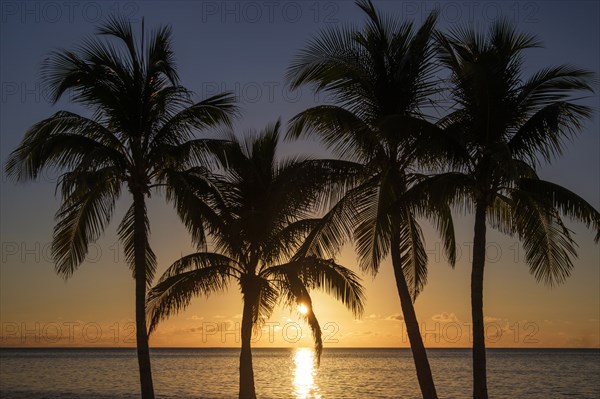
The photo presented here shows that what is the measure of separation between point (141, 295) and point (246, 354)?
550 centimetres

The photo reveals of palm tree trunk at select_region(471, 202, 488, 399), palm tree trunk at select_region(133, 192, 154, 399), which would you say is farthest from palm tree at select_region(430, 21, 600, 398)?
palm tree trunk at select_region(133, 192, 154, 399)

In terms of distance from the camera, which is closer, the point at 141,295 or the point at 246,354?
the point at 141,295

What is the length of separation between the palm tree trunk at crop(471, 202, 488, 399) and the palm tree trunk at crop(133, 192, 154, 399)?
746 centimetres

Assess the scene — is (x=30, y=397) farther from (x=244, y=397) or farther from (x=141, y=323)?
(x=141, y=323)

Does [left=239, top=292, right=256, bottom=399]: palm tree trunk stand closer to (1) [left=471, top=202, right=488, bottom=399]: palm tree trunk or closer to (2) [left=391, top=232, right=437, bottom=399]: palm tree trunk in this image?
(2) [left=391, top=232, right=437, bottom=399]: palm tree trunk

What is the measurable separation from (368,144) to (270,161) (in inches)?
249

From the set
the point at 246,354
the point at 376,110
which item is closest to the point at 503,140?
the point at 376,110

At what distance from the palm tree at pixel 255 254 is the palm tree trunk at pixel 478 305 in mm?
3520

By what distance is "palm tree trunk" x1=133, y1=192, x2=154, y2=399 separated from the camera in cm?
1834

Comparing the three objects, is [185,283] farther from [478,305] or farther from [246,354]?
[478,305]

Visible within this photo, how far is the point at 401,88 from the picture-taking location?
18.0 metres

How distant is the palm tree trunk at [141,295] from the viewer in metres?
18.3

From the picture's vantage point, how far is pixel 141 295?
18.6 m

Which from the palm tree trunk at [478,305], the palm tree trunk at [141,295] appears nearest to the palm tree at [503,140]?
the palm tree trunk at [478,305]
